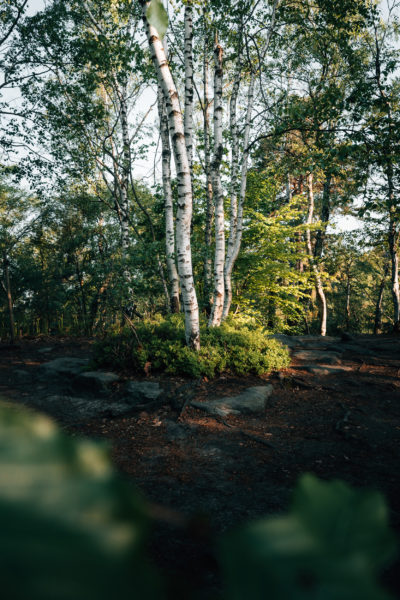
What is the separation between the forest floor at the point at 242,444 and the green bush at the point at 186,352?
0.33 meters

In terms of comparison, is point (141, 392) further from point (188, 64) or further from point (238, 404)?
point (188, 64)

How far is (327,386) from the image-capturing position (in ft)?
24.5

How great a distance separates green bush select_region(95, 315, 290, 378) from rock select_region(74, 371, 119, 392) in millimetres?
578

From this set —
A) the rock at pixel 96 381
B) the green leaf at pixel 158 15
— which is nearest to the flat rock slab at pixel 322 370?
the rock at pixel 96 381

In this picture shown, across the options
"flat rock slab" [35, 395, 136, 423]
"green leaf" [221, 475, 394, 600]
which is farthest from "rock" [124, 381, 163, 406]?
"green leaf" [221, 475, 394, 600]

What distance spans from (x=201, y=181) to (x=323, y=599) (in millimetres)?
16868

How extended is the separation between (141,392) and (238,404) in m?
1.86

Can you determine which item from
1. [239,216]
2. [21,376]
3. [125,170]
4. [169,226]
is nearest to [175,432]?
[21,376]

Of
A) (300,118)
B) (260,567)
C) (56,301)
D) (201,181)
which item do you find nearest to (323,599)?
(260,567)

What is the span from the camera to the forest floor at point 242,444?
10.1ft

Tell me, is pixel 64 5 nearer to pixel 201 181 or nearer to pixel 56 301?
pixel 201 181

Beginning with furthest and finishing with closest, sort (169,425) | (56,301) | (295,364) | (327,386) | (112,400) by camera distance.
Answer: (56,301)
(295,364)
(327,386)
(112,400)
(169,425)

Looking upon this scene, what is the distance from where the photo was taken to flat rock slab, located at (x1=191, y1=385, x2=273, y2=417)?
552 cm

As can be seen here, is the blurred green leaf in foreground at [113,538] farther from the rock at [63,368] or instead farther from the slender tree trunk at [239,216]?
the slender tree trunk at [239,216]
